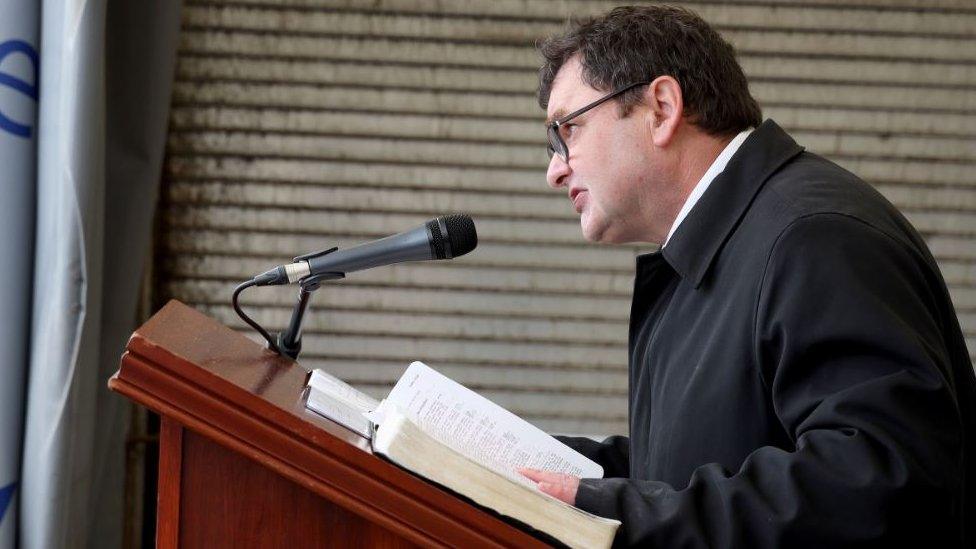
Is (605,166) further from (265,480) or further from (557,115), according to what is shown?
(265,480)

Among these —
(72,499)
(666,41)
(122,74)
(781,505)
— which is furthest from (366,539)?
(122,74)

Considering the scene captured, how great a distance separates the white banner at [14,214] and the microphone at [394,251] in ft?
Answer: 3.35

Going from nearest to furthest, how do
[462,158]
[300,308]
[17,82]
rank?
[300,308] → [17,82] → [462,158]

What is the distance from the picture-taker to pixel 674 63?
1.92 m

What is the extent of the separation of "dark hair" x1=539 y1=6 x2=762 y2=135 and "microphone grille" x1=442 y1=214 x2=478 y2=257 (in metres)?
0.46

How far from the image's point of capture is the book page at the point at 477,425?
1500 millimetres

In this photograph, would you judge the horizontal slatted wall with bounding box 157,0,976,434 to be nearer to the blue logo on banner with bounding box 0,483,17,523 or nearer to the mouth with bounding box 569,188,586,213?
the blue logo on banner with bounding box 0,483,17,523

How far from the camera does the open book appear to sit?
1182 mm

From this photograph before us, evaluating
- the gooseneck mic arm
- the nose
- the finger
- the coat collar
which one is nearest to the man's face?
the nose

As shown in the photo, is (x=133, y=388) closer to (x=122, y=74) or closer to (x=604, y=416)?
(x=122, y=74)

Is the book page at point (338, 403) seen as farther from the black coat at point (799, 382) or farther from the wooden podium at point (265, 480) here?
the black coat at point (799, 382)

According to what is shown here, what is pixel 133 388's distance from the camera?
1196 millimetres

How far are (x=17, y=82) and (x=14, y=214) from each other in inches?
11.2

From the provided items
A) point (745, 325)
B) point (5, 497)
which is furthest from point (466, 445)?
point (5, 497)
